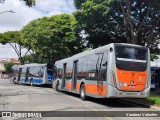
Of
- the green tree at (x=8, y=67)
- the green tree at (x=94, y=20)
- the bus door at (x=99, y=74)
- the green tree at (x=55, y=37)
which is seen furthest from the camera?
the green tree at (x=8, y=67)

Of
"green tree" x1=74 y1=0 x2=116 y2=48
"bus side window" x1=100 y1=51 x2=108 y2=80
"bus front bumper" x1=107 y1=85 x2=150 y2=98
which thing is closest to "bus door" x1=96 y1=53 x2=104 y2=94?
"bus side window" x1=100 y1=51 x2=108 y2=80

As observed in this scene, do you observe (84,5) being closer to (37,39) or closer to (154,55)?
(154,55)

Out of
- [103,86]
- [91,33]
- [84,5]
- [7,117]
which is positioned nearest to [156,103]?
[103,86]

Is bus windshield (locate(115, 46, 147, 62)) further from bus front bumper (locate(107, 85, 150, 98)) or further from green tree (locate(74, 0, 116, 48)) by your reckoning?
green tree (locate(74, 0, 116, 48))

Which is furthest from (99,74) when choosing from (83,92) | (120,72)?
(83,92)

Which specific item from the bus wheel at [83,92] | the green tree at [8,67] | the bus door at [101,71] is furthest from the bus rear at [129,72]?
the green tree at [8,67]

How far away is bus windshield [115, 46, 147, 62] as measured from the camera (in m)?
16.8

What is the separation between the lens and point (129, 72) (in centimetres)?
1673

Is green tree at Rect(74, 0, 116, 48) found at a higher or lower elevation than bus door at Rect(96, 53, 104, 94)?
higher

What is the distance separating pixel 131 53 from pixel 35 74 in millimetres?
25258

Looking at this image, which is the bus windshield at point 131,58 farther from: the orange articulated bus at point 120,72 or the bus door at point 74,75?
the bus door at point 74,75

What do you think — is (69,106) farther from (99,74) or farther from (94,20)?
(94,20)

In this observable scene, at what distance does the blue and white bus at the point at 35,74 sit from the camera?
38.6 meters

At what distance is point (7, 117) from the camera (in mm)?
11953
